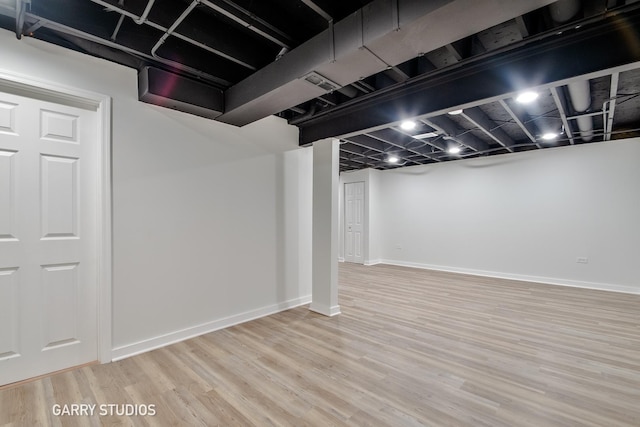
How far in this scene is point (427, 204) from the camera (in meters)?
7.42

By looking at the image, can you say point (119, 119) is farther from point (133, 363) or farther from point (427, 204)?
point (427, 204)

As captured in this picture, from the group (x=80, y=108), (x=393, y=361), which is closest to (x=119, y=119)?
(x=80, y=108)

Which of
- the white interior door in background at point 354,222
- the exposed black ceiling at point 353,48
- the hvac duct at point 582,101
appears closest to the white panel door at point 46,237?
the exposed black ceiling at point 353,48

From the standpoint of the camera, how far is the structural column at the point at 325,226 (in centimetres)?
386

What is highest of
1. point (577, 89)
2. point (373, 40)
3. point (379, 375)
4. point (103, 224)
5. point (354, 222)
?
point (577, 89)

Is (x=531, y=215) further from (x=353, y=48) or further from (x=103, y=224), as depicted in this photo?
(x=103, y=224)

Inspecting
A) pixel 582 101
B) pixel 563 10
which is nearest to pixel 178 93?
pixel 563 10

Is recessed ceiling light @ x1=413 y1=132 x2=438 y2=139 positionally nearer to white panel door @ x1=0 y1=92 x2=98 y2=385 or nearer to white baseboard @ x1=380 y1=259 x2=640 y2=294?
white baseboard @ x1=380 y1=259 x2=640 y2=294

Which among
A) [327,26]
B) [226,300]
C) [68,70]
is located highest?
[327,26]

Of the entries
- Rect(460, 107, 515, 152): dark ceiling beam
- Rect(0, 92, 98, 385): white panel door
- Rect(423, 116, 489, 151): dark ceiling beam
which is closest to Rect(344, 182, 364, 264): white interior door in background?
Rect(423, 116, 489, 151): dark ceiling beam

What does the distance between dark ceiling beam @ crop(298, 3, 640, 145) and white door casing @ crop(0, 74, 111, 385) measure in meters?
2.56

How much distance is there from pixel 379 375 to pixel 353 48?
244 cm

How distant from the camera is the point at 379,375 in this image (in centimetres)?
242

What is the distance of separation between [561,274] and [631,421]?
455cm
